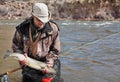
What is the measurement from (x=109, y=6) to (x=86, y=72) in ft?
66.8

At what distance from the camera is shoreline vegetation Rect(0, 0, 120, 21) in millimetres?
29328

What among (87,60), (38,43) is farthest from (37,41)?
(87,60)

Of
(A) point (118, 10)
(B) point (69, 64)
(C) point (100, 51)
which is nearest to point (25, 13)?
(A) point (118, 10)

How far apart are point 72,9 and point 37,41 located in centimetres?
2463

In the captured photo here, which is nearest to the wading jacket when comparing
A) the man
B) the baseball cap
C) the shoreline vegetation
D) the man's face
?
→ the man

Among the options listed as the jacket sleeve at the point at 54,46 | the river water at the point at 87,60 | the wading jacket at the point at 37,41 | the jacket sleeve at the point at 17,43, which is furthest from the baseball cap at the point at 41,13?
the river water at the point at 87,60

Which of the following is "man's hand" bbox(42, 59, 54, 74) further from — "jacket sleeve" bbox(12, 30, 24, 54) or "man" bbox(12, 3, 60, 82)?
"jacket sleeve" bbox(12, 30, 24, 54)

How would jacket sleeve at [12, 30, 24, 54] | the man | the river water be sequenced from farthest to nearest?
the river water → jacket sleeve at [12, 30, 24, 54] → the man

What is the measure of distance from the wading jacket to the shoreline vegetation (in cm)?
2285

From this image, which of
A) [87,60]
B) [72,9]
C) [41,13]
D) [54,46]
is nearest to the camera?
[41,13]

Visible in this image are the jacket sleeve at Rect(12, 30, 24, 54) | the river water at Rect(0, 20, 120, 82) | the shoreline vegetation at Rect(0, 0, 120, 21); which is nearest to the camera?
the jacket sleeve at Rect(12, 30, 24, 54)

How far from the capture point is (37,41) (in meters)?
6.04

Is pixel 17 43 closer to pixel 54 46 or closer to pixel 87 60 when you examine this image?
pixel 54 46

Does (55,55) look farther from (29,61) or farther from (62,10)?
(62,10)
